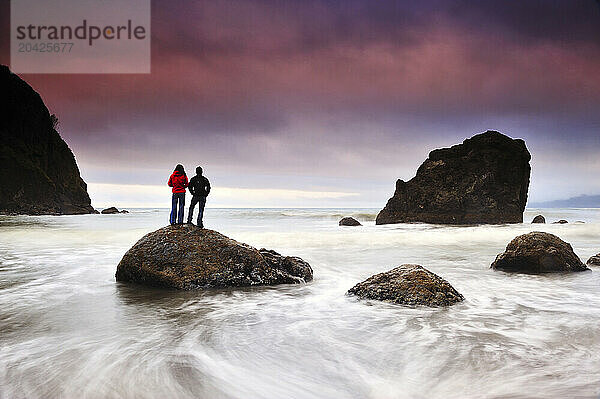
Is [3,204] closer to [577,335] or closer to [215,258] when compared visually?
[215,258]

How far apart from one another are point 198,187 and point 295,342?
5.35 metres

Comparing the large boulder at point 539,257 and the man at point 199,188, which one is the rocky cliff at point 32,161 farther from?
the large boulder at point 539,257

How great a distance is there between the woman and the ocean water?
6.60ft

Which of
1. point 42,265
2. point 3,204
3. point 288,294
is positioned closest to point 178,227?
point 288,294

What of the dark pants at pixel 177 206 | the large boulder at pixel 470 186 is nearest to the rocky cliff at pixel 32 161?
the large boulder at pixel 470 186

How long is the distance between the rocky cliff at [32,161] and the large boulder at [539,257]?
52418 mm

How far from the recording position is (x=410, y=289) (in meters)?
5.60

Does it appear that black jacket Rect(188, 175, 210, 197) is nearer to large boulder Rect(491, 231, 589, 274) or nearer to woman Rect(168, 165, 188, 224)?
woman Rect(168, 165, 188, 224)

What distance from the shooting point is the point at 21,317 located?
5066mm

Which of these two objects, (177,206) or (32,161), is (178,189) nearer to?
(177,206)

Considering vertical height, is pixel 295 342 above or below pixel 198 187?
below

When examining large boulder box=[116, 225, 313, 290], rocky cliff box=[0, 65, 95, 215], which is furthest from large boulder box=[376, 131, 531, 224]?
rocky cliff box=[0, 65, 95, 215]

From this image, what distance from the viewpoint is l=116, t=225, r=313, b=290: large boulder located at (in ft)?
21.7

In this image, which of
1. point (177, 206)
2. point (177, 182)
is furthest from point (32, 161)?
point (177, 182)
